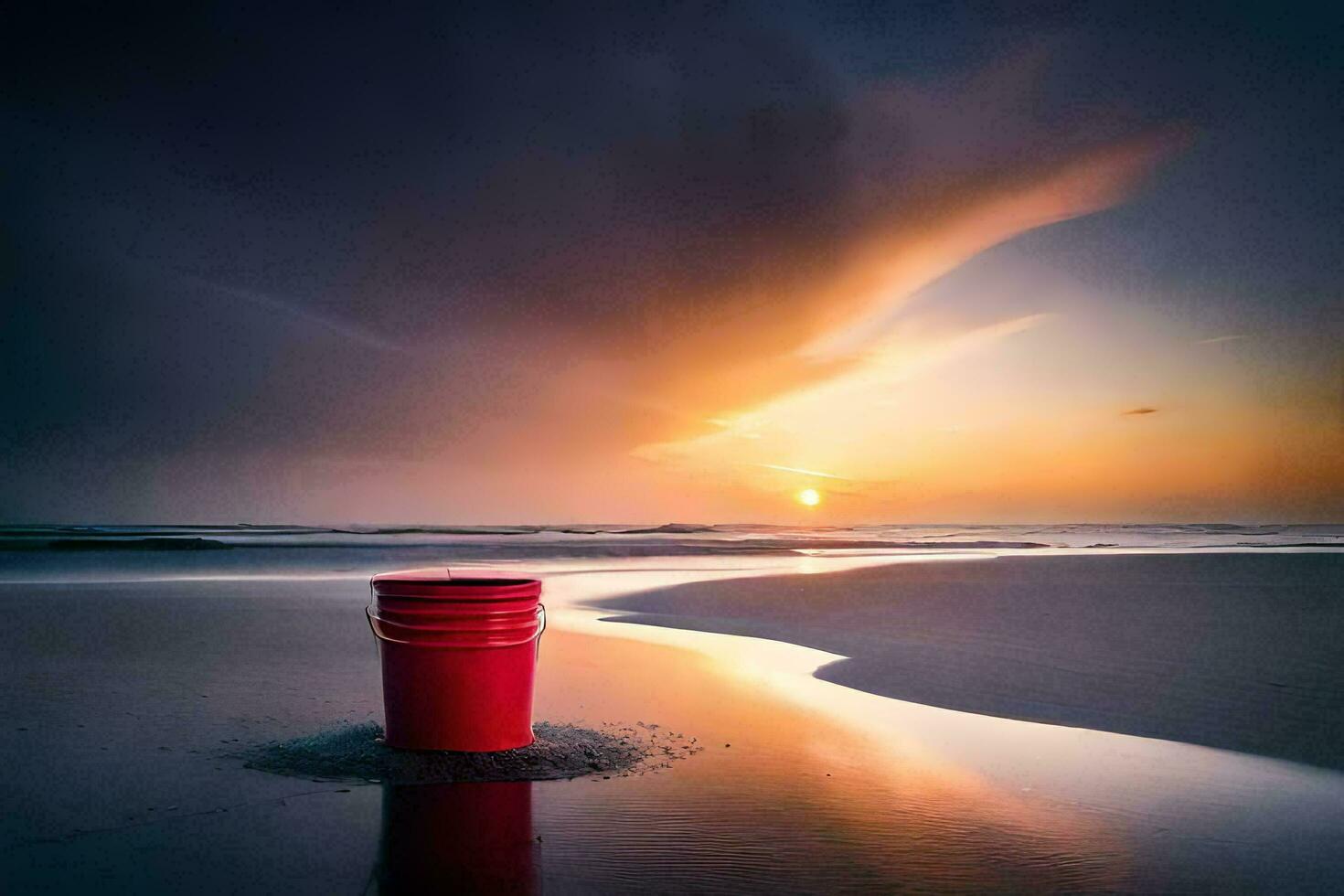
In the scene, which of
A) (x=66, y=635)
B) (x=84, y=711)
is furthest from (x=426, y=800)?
(x=66, y=635)

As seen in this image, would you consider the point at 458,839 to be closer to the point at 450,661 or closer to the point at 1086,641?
the point at 450,661

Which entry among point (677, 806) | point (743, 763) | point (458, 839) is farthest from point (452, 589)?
point (743, 763)

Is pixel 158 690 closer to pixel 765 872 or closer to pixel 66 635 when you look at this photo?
pixel 66 635

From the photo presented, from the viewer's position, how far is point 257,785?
466 cm

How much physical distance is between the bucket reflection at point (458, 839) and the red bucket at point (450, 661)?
43 centimetres

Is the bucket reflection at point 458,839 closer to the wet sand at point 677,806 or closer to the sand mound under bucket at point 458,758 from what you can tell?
the wet sand at point 677,806

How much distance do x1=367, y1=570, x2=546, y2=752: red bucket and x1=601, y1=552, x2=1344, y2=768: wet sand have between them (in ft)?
10.9

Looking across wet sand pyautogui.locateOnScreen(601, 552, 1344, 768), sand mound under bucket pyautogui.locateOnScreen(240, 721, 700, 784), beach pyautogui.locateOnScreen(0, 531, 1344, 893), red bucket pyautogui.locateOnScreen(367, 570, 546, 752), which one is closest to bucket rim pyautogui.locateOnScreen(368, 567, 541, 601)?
red bucket pyautogui.locateOnScreen(367, 570, 546, 752)

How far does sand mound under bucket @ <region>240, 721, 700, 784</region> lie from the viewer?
Result: 484 centimetres

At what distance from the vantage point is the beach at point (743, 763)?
12.0 feet

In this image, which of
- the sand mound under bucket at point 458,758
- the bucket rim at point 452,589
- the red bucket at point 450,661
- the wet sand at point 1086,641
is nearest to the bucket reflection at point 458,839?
the sand mound under bucket at point 458,758

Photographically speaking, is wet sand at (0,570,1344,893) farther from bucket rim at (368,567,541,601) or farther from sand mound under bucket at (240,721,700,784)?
bucket rim at (368,567,541,601)

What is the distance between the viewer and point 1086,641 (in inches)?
392

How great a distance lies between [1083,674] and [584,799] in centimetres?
515
